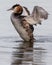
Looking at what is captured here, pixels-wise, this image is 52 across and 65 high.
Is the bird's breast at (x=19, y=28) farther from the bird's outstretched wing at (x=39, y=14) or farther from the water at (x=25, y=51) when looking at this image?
the bird's outstretched wing at (x=39, y=14)

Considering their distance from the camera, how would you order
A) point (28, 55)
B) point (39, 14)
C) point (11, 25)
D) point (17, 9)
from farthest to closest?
point (11, 25) < point (17, 9) < point (39, 14) < point (28, 55)

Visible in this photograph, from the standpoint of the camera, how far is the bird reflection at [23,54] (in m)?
10.5

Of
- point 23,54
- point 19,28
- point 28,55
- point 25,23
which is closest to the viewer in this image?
point 28,55

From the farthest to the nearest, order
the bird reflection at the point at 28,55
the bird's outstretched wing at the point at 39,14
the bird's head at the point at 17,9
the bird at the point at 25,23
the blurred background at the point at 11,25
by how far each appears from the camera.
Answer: the blurred background at the point at 11,25
the bird's head at the point at 17,9
the bird at the point at 25,23
the bird's outstretched wing at the point at 39,14
the bird reflection at the point at 28,55

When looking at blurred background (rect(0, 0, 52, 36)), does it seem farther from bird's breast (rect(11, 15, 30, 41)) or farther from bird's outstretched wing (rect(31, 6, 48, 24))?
bird's outstretched wing (rect(31, 6, 48, 24))

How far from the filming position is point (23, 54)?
38.0 feet

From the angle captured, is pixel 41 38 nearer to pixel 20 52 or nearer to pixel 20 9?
pixel 20 9

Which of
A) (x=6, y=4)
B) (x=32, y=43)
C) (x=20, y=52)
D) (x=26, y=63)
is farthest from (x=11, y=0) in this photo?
(x=26, y=63)

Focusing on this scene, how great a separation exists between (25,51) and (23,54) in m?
0.46

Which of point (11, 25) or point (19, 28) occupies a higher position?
Result: point (19, 28)

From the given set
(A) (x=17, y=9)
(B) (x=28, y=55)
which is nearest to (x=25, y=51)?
(B) (x=28, y=55)

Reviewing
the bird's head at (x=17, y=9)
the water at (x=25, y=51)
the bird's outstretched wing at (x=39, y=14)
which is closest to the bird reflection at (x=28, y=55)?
the water at (x=25, y=51)

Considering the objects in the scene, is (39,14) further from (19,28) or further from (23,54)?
(23,54)

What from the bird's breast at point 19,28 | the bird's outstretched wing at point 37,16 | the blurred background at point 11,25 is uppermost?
the bird's outstretched wing at point 37,16
